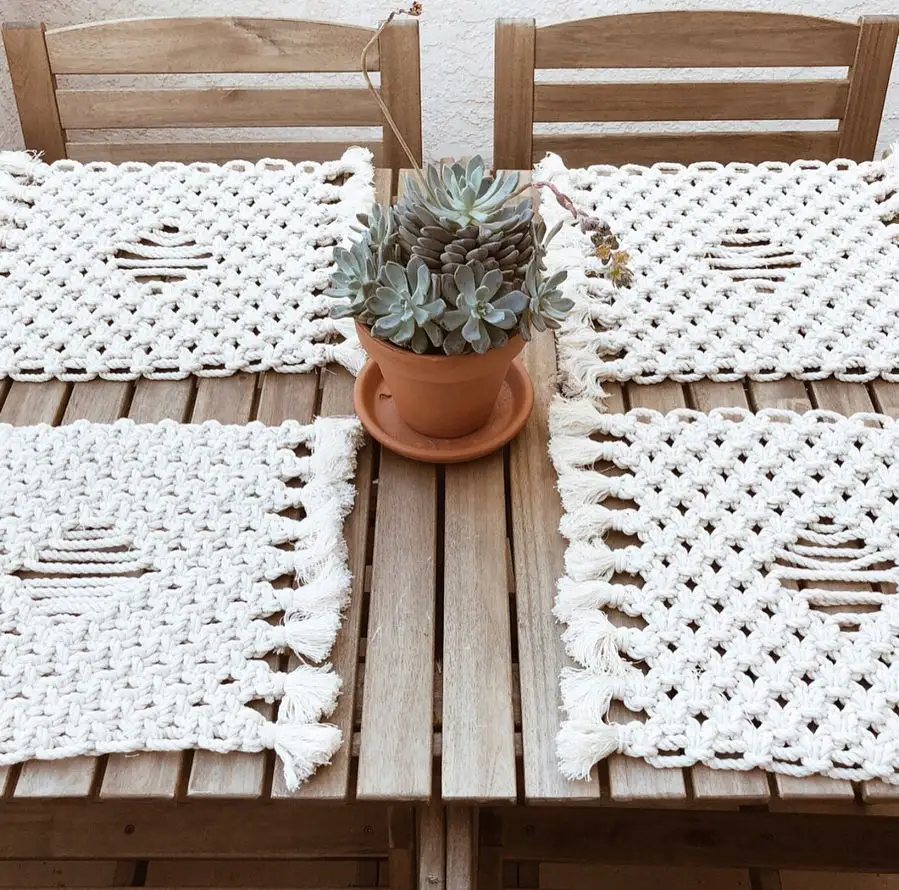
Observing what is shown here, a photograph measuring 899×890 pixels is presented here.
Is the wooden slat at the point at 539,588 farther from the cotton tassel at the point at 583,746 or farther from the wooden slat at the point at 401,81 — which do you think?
the wooden slat at the point at 401,81

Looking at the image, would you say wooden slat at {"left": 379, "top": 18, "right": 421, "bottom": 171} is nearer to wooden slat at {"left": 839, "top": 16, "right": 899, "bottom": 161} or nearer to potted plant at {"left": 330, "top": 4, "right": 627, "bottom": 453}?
potted plant at {"left": 330, "top": 4, "right": 627, "bottom": 453}

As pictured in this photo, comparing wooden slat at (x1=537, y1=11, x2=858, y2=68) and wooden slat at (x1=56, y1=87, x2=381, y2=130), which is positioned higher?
wooden slat at (x1=537, y1=11, x2=858, y2=68)

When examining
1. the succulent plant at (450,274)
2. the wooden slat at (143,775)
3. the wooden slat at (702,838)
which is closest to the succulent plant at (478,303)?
the succulent plant at (450,274)

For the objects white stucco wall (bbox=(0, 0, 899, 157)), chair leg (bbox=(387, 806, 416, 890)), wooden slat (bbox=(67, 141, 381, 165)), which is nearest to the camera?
chair leg (bbox=(387, 806, 416, 890))

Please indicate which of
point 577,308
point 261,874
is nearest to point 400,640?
point 577,308

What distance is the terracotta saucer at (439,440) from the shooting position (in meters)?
0.86

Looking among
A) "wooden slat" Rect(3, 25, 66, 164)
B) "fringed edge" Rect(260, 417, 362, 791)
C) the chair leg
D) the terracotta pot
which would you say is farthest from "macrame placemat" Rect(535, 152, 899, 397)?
"wooden slat" Rect(3, 25, 66, 164)

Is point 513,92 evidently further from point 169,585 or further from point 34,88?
point 169,585

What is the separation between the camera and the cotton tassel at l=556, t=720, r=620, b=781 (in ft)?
2.21

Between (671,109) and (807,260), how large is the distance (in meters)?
0.38

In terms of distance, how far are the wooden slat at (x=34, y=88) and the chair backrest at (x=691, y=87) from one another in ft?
1.97

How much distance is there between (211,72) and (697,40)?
0.64m

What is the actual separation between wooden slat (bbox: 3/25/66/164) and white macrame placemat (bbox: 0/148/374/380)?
0.50ft

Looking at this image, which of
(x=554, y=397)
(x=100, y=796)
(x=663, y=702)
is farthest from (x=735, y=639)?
(x=100, y=796)
